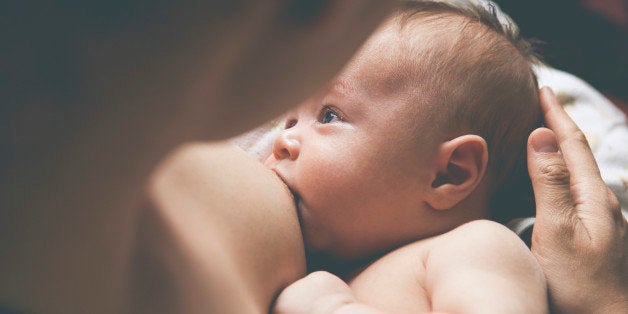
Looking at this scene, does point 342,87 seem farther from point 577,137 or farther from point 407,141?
point 577,137

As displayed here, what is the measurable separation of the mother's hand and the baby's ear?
0.28ft

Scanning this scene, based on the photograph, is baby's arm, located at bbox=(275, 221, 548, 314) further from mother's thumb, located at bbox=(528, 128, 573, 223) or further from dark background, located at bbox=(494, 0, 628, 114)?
dark background, located at bbox=(494, 0, 628, 114)

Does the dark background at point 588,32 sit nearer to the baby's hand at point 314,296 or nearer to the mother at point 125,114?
the baby's hand at point 314,296

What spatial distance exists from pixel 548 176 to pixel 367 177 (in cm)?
25

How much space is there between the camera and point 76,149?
0.32 meters

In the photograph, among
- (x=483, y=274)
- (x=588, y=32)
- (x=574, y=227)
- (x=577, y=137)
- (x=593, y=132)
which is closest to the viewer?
(x=483, y=274)

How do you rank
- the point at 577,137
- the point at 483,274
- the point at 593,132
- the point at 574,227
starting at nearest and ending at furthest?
the point at 483,274, the point at 574,227, the point at 577,137, the point at 593,132

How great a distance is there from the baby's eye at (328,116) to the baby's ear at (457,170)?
0.16m

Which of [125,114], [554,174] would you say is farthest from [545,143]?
[125,114]

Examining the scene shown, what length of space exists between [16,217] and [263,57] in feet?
0.55

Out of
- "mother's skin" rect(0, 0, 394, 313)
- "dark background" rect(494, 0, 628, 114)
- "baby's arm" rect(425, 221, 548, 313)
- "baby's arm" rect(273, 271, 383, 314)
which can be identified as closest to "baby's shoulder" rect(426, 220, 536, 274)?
"baby's arm" rect(425, 221, 548, 313)

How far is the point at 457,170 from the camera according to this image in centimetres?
84

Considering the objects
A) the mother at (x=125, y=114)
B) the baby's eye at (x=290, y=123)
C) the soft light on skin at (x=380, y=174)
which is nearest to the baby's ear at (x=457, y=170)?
the soft light on skin at (x=380, y=174)

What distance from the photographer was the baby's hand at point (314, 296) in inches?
25.8
